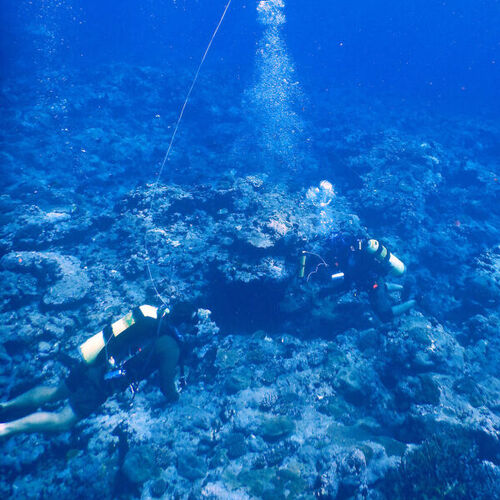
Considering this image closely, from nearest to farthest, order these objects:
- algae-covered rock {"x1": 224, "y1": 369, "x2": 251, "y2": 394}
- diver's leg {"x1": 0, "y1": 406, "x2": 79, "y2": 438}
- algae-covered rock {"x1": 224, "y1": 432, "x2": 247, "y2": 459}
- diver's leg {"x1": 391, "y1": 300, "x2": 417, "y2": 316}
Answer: diver's leg {"x1": 0, "y1": 406, "x2": 79, "y2": 438}
algae-covered rock {"x1": 224, "y1": 432, "x2": 247, "y2": 459}
algae-covered rock {"x1": 224, "y1": 369, "x2": 251, "y2": 394}
diver's leg {"x1": 391, "y1": 300, "x2": 417, "y2": 316}

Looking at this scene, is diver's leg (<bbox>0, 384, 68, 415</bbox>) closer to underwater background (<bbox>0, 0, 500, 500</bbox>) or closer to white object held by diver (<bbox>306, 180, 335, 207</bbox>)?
underwater background (<bbox>0, 0, 500, 500</bbox>)

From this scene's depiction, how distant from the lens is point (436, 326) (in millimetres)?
6203

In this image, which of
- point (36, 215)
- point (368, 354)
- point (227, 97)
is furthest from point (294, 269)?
point (227, 97)

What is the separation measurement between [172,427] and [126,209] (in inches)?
224

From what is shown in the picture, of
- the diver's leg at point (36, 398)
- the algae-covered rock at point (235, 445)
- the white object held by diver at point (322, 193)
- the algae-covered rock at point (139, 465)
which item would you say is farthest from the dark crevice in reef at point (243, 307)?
the white object held by diver at point (322, 193)

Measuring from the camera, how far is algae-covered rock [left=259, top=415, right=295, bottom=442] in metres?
4.34

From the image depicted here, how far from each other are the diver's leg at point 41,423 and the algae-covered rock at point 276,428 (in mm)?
2709

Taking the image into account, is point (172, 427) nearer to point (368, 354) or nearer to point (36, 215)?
point (368, 354)

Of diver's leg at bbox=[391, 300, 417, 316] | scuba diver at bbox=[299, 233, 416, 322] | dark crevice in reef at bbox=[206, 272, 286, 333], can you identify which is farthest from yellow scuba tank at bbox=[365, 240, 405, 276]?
dark crevice in reef at bbox=[206, 272, 286, 333]

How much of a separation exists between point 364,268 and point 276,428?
154 inches

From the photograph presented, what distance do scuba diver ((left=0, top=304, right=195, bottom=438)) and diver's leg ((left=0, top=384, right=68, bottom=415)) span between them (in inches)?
0.5

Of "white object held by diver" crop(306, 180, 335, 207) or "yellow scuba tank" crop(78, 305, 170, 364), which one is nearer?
"yellow scuba tank" crop(78, 305, 170, 364)

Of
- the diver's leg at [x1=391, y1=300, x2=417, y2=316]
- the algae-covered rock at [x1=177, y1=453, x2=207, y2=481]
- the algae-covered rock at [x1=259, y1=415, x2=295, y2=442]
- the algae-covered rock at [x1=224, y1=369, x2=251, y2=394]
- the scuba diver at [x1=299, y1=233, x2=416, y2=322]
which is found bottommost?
the algae-covered rock at [x1=177, y1=453, x2=207, y2=481]

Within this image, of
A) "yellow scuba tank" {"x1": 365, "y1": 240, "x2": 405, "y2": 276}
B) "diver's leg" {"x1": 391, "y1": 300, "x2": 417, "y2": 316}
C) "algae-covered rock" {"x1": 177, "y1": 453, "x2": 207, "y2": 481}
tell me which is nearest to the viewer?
"algae-covered rock" {"x1": 177, "y1": 453, "x2": 207, "y2": 481}
